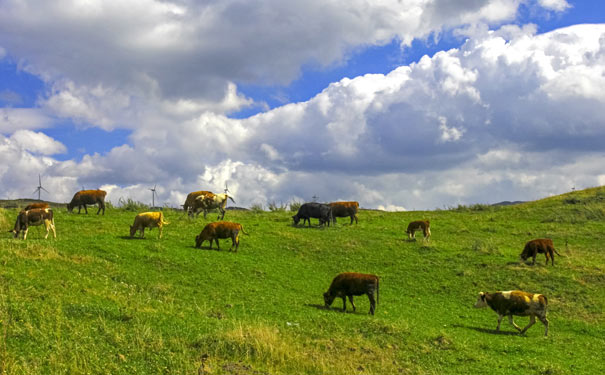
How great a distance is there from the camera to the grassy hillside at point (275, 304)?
11914 mm

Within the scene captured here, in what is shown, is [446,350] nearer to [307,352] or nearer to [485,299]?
[307,352]

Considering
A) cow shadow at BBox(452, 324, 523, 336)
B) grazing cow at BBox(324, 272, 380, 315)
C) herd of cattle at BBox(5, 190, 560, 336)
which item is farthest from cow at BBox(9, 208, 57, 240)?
cow shadow at BBox(452, 324, 523, 336)

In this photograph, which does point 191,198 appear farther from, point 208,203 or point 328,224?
point 328,224

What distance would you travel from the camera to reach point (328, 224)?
126 feet

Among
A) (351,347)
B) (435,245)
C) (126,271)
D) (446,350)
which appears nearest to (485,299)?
(446,350)

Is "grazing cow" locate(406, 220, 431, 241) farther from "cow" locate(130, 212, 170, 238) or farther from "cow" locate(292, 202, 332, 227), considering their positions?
"cow" locate(130, 212, 170, 238)

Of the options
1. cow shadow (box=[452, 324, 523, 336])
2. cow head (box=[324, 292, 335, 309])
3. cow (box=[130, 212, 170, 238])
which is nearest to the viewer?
cow shadow (box=[452, 324, 523, 336])

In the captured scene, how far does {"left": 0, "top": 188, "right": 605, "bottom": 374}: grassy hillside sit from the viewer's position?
11914 mm

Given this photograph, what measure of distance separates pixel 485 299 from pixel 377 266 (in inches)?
328

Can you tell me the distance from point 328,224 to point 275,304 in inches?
780

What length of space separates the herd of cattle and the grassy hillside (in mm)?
814

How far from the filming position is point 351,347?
13.9 meters

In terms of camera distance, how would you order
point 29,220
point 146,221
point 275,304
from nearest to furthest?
1. point 275,304
2. point 29,220
3. point 146,221

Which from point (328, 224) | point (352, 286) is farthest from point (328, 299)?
point (328, 224)
